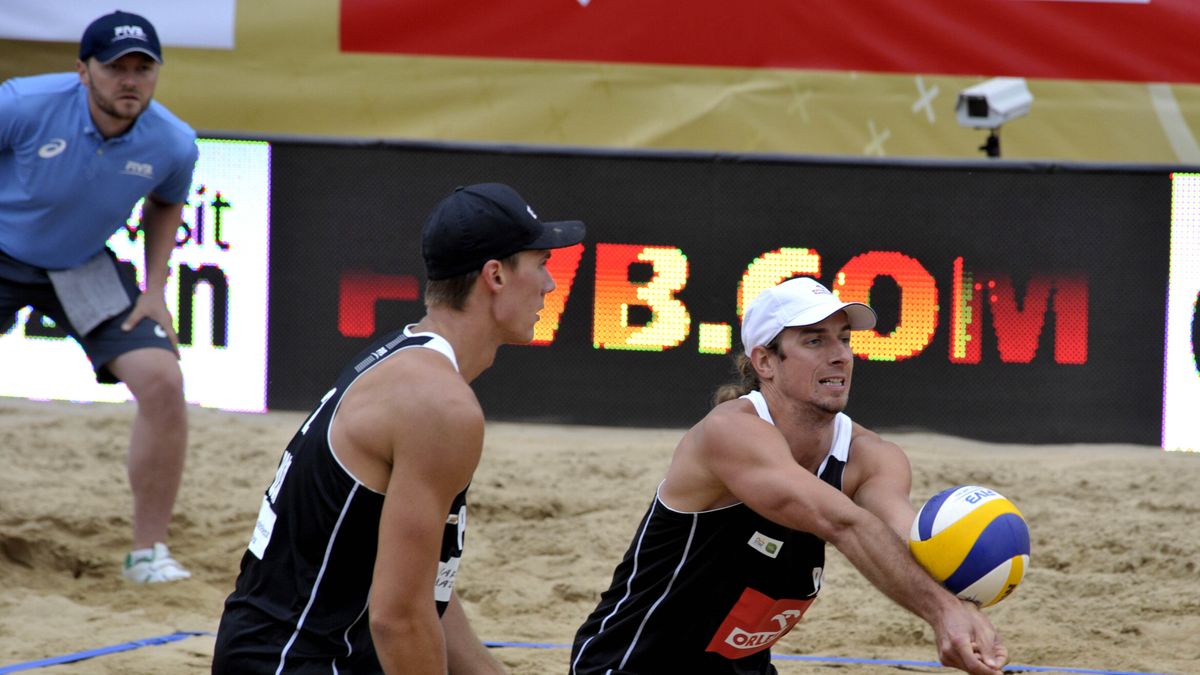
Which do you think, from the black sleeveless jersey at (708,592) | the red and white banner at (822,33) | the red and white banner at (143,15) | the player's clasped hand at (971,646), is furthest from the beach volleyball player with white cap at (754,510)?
the red and white banner at (143,15)

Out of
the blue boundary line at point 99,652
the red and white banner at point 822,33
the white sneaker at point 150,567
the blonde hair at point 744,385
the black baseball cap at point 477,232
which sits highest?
the red and white banner at point 822,33

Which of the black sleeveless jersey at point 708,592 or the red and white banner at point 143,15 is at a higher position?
the red and white banner at point 143,15

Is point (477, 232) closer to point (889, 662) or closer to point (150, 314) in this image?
point (889, 662)

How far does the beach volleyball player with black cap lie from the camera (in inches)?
92.4

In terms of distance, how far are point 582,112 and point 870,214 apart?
1.92 metres

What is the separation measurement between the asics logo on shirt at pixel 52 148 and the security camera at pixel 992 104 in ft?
13.5

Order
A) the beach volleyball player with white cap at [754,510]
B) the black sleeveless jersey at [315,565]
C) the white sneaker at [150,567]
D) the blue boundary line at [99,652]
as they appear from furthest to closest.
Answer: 1. the white sneaker at [150,567]
2. the blue boundary line at [99,652]
3. the beach volleyball player with white cap at [754,510]
4. the black sleeveless jersey at [315,565]

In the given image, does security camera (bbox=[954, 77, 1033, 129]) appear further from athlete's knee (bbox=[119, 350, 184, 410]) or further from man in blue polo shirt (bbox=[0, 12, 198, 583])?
athlete's knee (bbox=[119, 350, 184, 410])

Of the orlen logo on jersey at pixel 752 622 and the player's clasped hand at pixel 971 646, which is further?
the orlen logo on jersey at pixel 752 622

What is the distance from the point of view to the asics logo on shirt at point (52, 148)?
4.93 metres

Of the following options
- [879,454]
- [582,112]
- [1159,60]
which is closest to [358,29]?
[582,112]

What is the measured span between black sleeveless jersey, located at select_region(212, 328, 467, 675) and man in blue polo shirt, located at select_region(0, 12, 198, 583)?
8.16 feet

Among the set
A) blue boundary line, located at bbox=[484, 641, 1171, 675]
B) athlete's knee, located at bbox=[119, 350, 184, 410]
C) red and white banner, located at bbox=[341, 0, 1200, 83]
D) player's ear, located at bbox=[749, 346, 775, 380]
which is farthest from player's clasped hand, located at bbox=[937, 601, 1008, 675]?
red and white banner, located at bbox=[341, 0, 1200, 83]

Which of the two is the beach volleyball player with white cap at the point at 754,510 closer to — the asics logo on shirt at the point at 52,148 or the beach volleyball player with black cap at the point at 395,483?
the beach volleyball player with black cap at the point at 395,483
